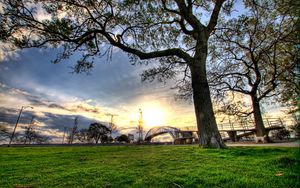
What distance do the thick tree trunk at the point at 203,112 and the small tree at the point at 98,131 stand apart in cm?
5678

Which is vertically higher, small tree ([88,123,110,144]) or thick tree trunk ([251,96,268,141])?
small tree ([88,123,110,144])

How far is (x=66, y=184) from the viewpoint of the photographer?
271 centimetres

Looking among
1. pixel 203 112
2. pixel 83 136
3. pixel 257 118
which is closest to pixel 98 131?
pixel 83 136

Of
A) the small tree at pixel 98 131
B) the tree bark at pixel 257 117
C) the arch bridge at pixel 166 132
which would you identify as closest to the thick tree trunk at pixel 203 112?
the tree bark at pixel 257 117

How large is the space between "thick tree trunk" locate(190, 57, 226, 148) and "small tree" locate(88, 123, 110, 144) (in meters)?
56.8

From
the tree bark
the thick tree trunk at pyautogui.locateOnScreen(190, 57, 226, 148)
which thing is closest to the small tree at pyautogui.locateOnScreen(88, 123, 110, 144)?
the tree bark

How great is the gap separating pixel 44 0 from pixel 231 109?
17.3 meters

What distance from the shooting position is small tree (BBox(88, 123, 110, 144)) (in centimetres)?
6088

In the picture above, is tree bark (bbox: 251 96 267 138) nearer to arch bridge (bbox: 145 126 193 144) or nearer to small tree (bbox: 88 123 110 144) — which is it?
arch bridge (bbox: 145 126 193 144)

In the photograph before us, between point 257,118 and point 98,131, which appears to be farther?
point 98,131

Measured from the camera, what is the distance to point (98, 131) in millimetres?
61406

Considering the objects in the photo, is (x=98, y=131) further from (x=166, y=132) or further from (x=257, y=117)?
(x=257, y=117)

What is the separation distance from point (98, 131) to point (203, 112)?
58312 millimetres

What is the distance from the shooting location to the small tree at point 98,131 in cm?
6088
